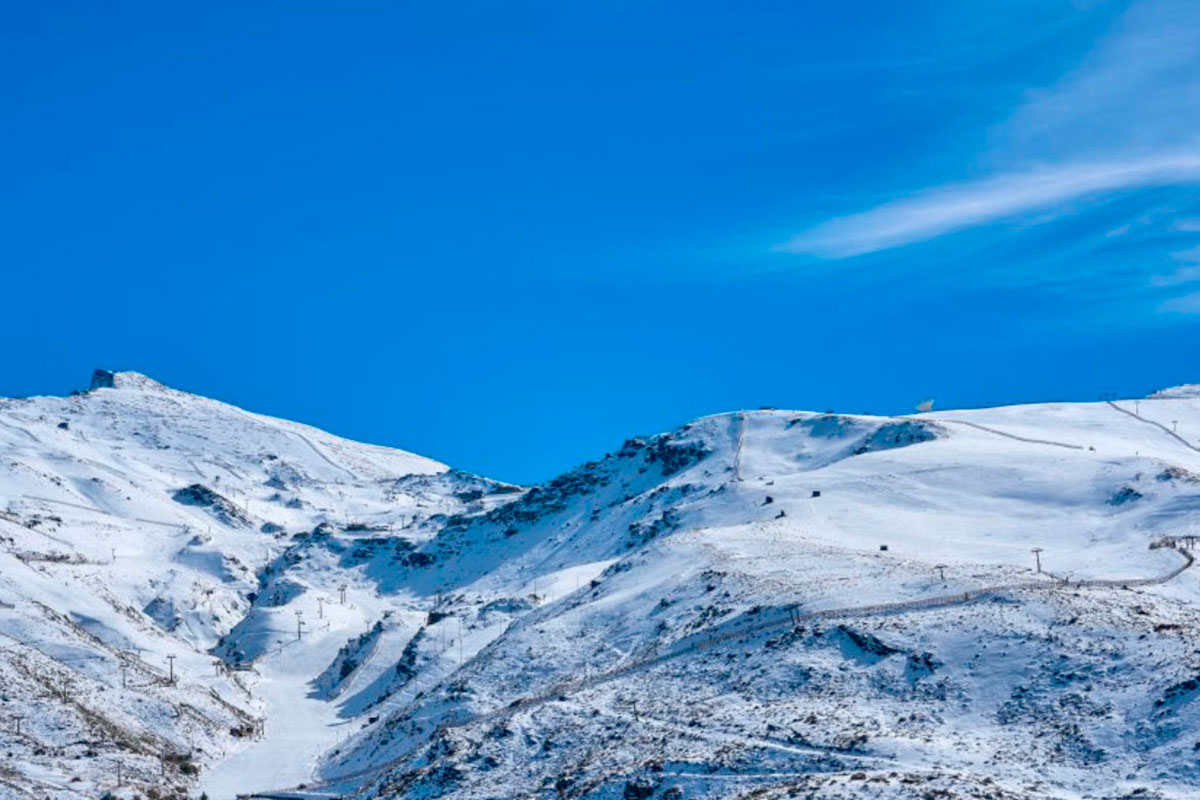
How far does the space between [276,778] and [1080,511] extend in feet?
229

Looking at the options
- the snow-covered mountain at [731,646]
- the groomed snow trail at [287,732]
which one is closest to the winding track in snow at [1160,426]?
the snow-covered mountain at [731,646]

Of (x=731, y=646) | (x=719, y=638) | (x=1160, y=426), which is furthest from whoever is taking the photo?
(x=1160, y=426)

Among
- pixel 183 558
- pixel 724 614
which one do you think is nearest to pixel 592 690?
pixel 724 614

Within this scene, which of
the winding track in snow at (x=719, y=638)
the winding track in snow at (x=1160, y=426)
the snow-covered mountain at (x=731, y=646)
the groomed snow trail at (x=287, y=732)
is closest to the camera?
the snow-covered mountain at (x=731, y=646)

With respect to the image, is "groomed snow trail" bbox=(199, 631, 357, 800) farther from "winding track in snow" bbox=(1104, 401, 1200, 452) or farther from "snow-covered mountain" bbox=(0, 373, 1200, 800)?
"winding track in snow" bbox=(1104, 401, 1200, 452)

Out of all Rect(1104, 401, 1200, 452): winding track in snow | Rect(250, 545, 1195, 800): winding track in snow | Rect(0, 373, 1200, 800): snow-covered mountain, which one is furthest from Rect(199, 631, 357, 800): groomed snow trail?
Rect(1104, 401, 1200, 452): winding track in snow

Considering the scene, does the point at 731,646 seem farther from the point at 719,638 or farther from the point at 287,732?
the point at 287,732

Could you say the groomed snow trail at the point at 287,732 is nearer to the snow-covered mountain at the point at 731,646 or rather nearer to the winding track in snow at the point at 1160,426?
the snow-covered mountain at the point at 731,646

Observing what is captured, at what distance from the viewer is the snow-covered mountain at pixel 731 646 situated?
196 feet

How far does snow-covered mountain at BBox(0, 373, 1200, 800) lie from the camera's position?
59.7m

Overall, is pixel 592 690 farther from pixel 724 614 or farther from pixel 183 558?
pixel 183 558

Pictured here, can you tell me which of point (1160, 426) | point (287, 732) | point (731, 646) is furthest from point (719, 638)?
point (1160, 426)

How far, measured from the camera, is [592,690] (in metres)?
78.6

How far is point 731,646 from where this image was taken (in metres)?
78.4
